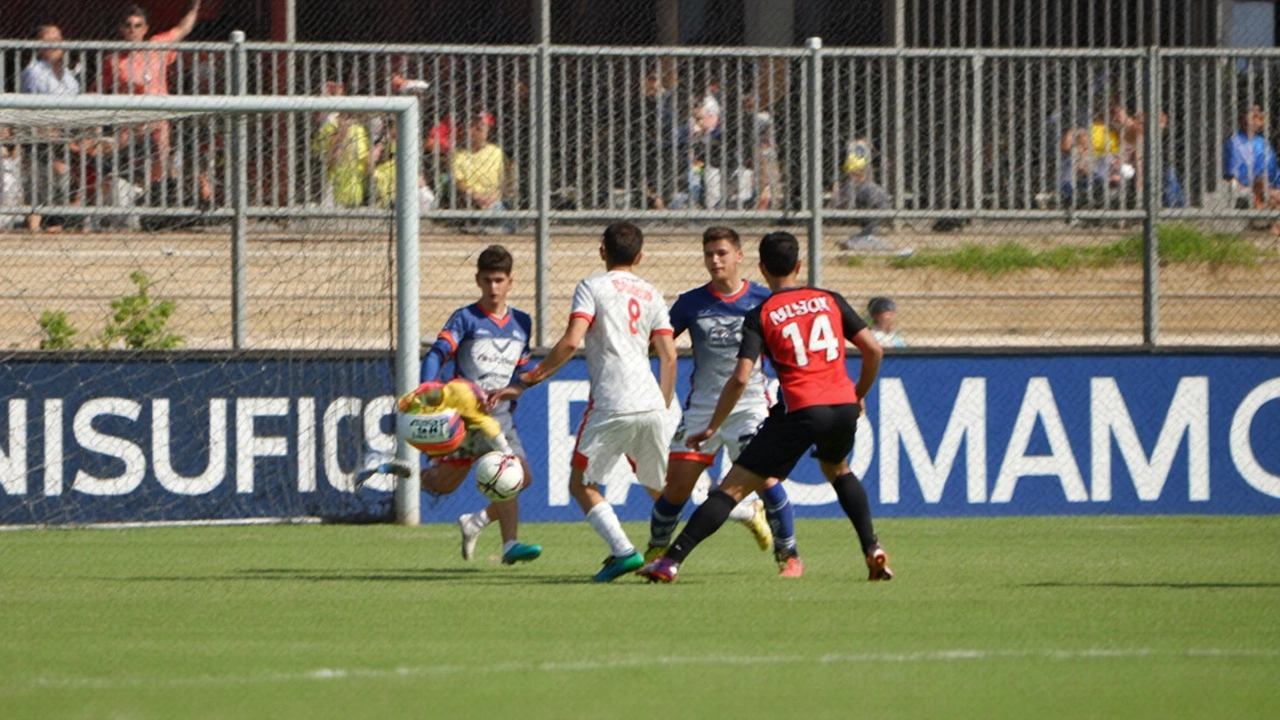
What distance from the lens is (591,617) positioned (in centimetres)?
788

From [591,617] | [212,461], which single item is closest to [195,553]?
[212,461]

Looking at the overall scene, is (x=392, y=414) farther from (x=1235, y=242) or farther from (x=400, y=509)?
(x=1235, y=242)

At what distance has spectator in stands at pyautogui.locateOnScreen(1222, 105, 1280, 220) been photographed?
14.1 meters

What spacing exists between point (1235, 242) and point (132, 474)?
8564 mm

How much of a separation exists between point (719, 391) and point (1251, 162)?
20.4ft

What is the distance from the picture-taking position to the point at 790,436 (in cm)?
883

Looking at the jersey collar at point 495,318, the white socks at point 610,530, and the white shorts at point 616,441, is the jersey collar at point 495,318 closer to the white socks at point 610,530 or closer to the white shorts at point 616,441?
the white shorts at point 616,441

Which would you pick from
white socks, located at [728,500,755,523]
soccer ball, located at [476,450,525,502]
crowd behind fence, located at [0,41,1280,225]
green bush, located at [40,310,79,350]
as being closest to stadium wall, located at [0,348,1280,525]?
green bush, located at [40,310,79,350]

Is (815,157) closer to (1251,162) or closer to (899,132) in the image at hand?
(899,132)

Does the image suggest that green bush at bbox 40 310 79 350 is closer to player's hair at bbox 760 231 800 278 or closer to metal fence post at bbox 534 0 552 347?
metal fence post at bbox 534 0 552 347

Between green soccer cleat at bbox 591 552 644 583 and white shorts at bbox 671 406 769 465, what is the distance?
0.73 meters

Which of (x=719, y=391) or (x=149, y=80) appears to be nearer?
(x=719, y=391)

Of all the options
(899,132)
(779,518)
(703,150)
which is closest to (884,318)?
(899,132)

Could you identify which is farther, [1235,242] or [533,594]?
[1235,242]
